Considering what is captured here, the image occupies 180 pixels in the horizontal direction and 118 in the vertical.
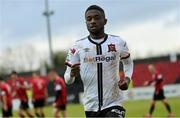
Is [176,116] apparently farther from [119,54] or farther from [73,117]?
[119,54]

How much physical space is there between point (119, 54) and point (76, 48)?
538 mm

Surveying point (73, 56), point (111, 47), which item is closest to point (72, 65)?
point (73, 56)

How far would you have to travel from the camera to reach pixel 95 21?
6.96 m

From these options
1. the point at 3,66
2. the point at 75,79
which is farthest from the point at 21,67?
the point at 75,79

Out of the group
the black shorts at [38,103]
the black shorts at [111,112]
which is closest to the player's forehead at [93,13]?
the black shorts at [111,112]

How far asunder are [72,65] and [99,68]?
14.1 inches

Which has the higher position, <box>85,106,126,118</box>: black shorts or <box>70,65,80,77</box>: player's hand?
<box>70,65,80,77</box>: player's hand

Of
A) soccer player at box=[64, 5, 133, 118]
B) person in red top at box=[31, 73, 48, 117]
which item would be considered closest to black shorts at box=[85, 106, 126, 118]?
soccer player at box=[64, 5, 133, 118]

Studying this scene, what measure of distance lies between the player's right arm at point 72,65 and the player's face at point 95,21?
0.35m

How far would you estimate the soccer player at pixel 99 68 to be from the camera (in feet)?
23.2

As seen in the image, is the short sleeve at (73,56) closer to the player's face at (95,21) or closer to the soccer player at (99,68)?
the soccer player at (99,68)

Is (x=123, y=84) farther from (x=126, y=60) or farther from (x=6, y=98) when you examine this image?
(x=6, y=98)

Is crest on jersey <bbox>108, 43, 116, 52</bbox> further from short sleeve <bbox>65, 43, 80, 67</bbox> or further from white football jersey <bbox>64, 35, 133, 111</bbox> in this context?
short sleeve <bbox>65, 43, 80, 67</bbox>

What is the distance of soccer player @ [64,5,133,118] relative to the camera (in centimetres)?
707
